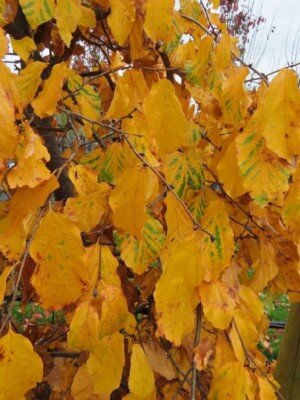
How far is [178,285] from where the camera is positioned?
0.66 m

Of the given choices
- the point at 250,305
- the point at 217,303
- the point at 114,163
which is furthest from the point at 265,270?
the point at 114,163

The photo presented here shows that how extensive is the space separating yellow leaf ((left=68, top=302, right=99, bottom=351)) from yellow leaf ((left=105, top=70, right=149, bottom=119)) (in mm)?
268

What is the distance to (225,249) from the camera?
30.2 inches

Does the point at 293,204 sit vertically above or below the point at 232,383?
above

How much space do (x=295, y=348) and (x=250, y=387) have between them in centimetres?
43

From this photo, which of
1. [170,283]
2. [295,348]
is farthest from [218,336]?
[295,348]

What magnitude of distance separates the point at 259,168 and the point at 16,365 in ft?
1.19

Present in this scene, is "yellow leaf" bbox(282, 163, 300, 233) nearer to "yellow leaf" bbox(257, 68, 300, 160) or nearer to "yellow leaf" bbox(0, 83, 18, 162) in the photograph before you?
"yellow leaf" bbox(257, 68, 300, 160)

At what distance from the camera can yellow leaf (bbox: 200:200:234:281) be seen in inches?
29.3

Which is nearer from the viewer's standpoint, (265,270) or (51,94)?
(51,94)

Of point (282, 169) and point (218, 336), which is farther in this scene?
point (218, 336)

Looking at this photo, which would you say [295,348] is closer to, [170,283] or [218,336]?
[218,336]

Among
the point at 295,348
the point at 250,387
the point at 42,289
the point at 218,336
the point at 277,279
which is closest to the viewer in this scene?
the point at 42,289

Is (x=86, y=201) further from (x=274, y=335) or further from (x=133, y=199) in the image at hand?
(x=274, y=335)
